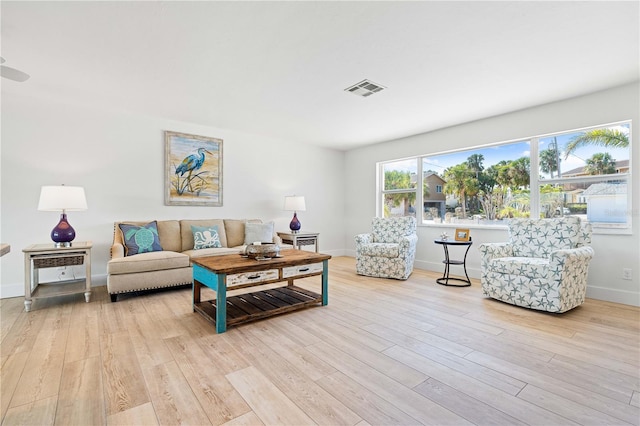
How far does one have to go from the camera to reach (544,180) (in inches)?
151

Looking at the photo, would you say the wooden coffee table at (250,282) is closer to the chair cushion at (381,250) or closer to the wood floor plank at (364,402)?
the wood floor plank at (364,402)

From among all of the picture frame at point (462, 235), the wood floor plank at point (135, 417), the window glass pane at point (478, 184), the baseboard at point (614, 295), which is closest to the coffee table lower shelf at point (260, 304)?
the wood floor plank at point (135, 417)

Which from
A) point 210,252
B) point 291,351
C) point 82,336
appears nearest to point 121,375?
point 82,336

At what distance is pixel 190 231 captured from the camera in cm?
422

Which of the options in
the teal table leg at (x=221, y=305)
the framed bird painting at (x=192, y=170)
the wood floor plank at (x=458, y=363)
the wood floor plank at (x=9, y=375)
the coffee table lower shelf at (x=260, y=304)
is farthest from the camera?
the framed bird painting at (x=192, y=170)

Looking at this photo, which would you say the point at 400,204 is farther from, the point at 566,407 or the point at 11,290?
the point at 11,290

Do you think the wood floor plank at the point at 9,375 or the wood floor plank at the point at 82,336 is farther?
the wood floor plank at the point at 82,336

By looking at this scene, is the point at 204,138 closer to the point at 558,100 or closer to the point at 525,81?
the point at 525,81

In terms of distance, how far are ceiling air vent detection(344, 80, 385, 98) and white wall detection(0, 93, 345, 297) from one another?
2491 millimetres

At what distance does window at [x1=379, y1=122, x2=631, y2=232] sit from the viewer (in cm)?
335

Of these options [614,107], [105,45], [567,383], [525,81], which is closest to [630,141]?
[614,107]

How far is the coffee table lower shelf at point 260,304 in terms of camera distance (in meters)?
2.64

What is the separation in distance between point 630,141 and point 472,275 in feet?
7.79

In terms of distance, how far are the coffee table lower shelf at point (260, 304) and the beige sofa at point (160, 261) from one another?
705 millimetres
